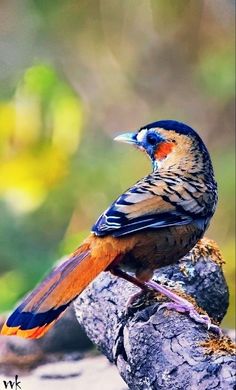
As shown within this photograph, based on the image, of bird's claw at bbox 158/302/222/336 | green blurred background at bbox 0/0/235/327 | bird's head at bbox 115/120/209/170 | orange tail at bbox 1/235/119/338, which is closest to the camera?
orange tail at bbox 1/235/119/338

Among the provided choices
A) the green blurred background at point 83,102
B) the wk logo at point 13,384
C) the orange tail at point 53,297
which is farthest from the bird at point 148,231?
the green blurred background at point 83,102

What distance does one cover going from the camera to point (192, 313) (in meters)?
1.11

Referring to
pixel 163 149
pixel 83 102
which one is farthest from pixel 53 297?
pixel 83 102

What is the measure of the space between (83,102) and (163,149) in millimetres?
486

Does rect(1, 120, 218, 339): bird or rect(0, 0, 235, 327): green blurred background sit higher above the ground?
rect(0, 0, 235, 327): green blurred background

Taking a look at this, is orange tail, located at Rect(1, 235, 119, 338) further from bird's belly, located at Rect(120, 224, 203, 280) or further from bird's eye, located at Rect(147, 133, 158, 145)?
bird's eye, located at Rect(147, 133, 158, 145)

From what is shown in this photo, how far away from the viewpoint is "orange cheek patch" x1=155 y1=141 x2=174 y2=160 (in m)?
1.23

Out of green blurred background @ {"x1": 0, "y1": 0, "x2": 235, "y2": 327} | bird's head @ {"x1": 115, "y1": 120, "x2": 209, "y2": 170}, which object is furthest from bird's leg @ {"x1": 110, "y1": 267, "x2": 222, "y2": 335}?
green blurred background @ {"x1": 0, "y1": 0, "x2": 235, "y2": 327}

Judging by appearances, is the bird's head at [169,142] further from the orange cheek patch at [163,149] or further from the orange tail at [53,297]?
the orange tail at [53,297]

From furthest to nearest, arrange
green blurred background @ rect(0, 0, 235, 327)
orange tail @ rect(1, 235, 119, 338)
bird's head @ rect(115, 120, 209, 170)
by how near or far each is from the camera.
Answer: green blurred background @ rect(0, 0, 235, 327) → bird's head @ rect(115, 120, 209, 170) → orange tail @ rect(1, 235, 119, 338)

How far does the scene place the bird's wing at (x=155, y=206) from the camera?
42.3 inches

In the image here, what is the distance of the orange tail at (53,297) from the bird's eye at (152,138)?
25 centimetres

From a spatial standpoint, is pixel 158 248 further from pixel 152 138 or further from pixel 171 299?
pixel 152 138

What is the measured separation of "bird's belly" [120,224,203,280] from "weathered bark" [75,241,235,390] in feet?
0.21
